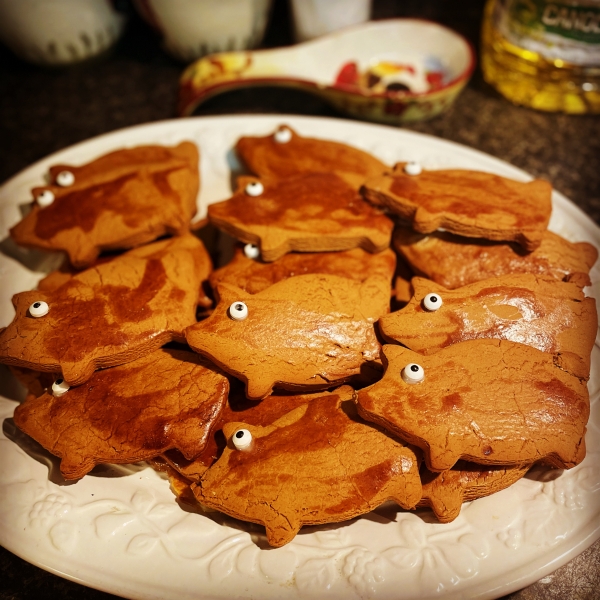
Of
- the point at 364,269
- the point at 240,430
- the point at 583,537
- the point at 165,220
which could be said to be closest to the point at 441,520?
the point at 583,537

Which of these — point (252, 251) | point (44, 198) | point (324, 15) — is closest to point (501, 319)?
point (252, 251)

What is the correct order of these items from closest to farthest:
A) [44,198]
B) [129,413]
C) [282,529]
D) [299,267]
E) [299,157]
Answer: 1. [282,529]
2. [129,413]
3. [299,267]
4. [44,198]
5. [299,157]

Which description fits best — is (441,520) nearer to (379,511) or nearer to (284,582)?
(379,511)

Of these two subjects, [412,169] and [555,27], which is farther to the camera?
[555,27]

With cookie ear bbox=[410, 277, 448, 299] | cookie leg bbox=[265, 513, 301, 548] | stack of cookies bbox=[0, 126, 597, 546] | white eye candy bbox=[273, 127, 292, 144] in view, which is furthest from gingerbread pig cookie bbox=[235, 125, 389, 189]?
cookie leg bbox=[265, 513, 301, 548]

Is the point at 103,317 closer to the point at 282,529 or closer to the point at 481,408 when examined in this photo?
the point at 282,529
